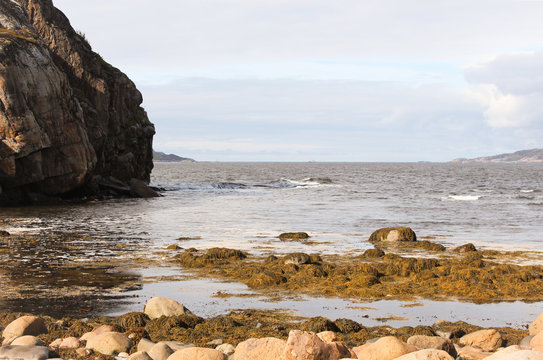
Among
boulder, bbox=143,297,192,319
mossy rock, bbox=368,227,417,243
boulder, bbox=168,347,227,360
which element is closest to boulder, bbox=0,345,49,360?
boulder, bbox=168,347,227,360

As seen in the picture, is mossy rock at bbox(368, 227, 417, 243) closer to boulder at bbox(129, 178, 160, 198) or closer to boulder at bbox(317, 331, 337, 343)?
boulder at bbox(317, 331, 337, 343)

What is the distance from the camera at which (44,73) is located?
3962 centimetres

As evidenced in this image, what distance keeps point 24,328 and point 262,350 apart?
418cm

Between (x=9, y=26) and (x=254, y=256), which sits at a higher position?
(x=9, y=26)

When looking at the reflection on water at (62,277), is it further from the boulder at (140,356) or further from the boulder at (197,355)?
the boulder at (197,355)

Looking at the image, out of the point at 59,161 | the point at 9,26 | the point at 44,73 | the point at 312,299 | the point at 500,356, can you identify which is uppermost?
the point at 9,26

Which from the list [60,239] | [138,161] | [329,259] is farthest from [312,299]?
[138,161]

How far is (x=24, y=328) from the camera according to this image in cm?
917

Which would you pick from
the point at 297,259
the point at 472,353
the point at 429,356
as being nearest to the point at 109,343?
the point at 429,356

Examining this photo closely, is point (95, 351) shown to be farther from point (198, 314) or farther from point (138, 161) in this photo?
point (138, 161)

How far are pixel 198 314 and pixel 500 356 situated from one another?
629 cm

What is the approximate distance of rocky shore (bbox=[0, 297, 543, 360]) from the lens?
7.44 metres

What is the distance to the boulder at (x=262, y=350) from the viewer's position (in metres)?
7.49

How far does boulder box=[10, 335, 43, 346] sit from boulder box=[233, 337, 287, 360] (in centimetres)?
306
